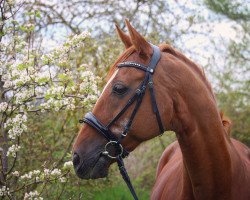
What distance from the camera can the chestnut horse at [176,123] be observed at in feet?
8.64

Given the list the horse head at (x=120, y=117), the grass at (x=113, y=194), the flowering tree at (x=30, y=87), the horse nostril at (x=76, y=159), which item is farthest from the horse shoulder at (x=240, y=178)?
the grass at (x=113, y=194)

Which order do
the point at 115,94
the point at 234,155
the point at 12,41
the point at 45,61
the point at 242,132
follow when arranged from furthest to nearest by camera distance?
the point at 242,132
the point at 12,41
the point at 45,61
the point at 234,155
the point at 115,94

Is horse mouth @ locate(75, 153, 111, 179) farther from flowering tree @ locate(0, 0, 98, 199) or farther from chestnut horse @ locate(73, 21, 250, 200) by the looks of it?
flowering tree @ locate(0, 0, 98, 199)

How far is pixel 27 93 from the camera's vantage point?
3930mm

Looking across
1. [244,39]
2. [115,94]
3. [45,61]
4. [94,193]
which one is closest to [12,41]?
[45,61]

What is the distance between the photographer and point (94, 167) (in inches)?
104

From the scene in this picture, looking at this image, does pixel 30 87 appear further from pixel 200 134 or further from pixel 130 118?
pixel 200 134

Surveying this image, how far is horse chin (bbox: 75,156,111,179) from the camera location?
2607 millimetres

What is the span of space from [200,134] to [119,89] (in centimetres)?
62

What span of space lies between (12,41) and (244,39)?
4.69 meters

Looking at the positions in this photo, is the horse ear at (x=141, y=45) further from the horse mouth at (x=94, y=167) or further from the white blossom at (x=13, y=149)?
the white blossom at (x=13, y=149)

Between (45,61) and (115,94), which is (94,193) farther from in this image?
(115,94)

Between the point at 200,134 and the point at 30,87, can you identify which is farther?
the point at 30,87

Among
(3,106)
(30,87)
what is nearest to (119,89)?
(30,87)
